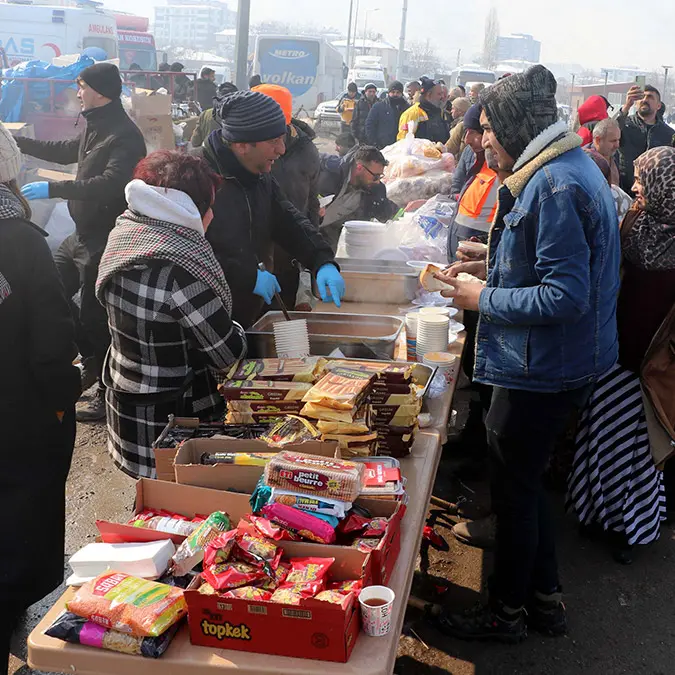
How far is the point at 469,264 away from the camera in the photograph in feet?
9.50

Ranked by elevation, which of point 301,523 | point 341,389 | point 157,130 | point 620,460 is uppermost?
point 157,130

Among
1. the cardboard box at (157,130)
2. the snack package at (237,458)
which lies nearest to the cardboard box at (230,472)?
the snack package at (237,458)

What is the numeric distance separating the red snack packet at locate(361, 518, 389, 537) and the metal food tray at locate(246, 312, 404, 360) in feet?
4.18

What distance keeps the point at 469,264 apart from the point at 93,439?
278 cm

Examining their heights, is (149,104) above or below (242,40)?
below

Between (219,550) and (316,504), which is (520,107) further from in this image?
(219,550)

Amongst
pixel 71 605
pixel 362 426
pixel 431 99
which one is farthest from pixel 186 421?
pixel 431 99

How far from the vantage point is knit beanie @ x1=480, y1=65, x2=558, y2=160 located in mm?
2191

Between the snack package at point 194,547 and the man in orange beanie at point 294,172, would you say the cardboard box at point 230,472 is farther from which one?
the man in orange beanie at point 294,172

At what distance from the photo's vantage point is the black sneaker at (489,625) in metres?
2.72

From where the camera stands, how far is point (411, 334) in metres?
3.17

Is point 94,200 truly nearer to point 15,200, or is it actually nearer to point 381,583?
point 15,200

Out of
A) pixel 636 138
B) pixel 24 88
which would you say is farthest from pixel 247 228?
pixel 24 88

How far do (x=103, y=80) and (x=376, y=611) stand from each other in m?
3.87
